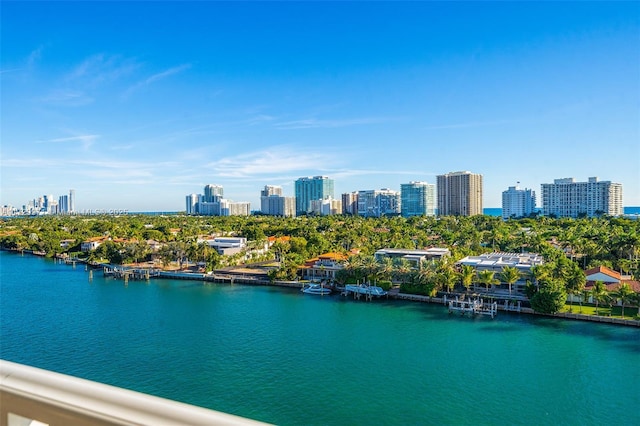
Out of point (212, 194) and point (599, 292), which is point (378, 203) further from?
point (599, 292)

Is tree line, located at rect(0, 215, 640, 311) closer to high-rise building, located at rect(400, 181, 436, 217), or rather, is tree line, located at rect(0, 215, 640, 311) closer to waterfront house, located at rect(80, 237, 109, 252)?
waterfront house, located at rect(80, 237, 109, 252)

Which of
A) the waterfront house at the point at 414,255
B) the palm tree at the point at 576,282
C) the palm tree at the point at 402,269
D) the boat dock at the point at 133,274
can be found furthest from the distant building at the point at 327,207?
the palm tree at the point at 576,282

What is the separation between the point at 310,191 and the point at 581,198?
42137 millimetres

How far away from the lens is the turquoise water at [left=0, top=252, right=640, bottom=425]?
27.4ft

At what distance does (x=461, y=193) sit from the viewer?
6241 cm

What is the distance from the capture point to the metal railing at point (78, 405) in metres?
0.69

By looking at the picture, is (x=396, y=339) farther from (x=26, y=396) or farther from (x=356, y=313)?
(x=26, y=396)

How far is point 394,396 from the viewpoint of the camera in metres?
8.77

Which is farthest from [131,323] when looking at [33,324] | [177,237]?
[177,237]

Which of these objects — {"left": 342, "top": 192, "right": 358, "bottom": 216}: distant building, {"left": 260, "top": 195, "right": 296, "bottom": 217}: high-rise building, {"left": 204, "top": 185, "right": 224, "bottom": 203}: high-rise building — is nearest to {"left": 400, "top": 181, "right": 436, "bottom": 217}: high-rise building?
{"left": 342, "top": 192, "right": 358, "bottom": 216}: distant building

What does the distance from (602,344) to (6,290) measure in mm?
22295

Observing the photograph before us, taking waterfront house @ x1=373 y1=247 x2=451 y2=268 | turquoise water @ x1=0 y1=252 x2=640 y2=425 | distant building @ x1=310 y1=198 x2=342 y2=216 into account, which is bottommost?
turquoise water @ x1=0 y1=252 x2=640 y2=425

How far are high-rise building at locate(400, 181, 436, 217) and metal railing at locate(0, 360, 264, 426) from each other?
69.3 metres

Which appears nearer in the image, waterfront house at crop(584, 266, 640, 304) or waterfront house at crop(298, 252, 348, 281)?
waterfront house at crop(584, 266, 640, 304)
